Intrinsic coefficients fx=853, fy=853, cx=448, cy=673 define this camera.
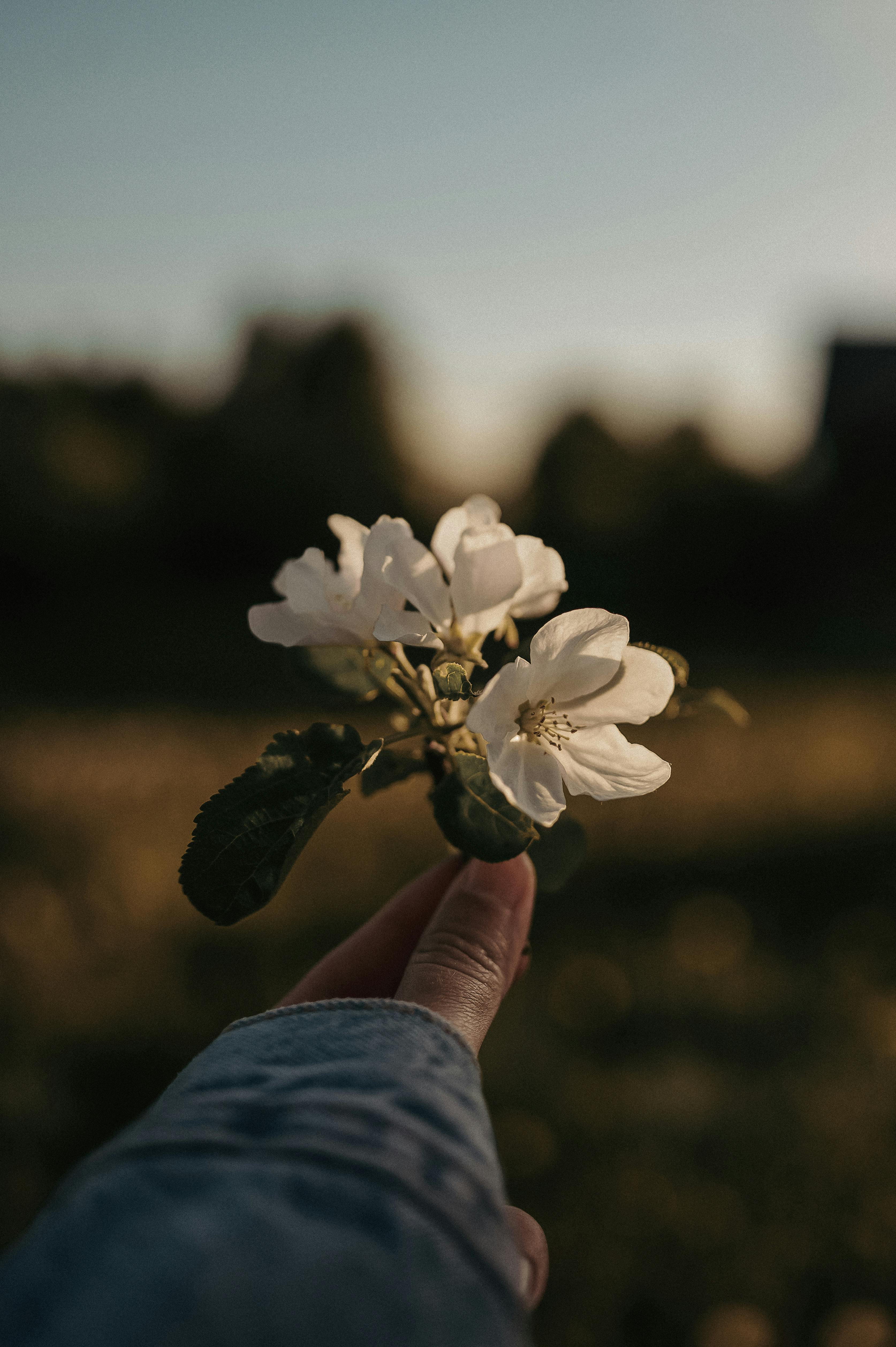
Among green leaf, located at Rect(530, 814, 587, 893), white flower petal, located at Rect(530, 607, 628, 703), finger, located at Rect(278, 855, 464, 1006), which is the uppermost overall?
white flower petal, located at Rect(530, 607, 628, 703)

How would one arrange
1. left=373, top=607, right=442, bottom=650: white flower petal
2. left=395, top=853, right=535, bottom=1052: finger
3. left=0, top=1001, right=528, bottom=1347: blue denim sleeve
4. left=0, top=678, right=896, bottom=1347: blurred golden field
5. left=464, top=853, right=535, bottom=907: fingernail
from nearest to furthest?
left=0, top=1001, right=528, bottom=1347: blue denim sleeve → left=373, top=607, right=442, bottom=650: white flower petal → left=395, top=853, right=535, bottom=1052: finger → left=464, top=853, right=535, bottom=907: fingernail → left=0, top=678, right=896, bottom=1347: blurred golden field

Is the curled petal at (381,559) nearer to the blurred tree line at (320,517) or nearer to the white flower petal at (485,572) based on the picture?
the white flower petal at (485,572)

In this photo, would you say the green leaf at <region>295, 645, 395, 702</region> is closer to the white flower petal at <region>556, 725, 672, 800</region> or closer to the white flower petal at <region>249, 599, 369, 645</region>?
the white flower petal at <region>249, 599, 369, 645</region>

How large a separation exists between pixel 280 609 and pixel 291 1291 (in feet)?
2.97

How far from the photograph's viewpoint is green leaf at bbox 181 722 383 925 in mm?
1072

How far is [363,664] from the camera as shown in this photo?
4.64 feet

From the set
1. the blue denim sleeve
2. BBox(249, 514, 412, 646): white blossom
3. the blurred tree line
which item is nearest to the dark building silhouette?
the blurred tree line

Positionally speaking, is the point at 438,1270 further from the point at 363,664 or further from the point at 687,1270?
the point at 687,1270

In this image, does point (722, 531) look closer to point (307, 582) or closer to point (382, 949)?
point (382, 949)

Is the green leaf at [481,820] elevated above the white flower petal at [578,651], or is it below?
below

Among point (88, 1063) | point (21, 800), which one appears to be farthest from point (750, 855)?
point (21, 800)

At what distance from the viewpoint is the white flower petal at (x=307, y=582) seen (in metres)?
1.28

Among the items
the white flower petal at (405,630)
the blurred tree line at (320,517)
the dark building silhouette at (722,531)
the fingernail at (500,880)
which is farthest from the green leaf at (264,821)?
the dark building silhouette at (722,531)

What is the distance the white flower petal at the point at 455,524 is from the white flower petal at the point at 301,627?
185mm
